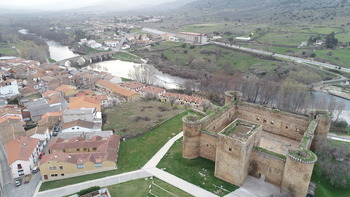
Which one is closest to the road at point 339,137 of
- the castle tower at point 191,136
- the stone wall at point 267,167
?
the stone wall at point 267,167

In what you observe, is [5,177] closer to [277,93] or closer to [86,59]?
[277,93]

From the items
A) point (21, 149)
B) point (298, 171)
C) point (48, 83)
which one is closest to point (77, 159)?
point (21, 149)

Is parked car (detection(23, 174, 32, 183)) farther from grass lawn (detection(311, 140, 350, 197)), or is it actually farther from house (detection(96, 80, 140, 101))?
grass lawn (detection(311, 140, 350, 197))

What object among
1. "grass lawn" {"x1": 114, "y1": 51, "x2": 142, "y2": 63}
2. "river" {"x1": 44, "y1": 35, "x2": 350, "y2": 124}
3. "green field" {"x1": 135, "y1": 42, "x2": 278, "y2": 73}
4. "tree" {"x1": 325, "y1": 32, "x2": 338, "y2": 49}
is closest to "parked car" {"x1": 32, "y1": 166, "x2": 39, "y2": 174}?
"river" {"x1": 44, "y1": 35, "x2": 350, "y2": 124}

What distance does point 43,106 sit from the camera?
1850 inches

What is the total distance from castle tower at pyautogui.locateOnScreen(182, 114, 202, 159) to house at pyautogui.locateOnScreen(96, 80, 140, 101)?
30824 mm

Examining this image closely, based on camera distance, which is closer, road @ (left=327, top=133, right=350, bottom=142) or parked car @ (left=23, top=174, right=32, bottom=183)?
parked car @ (left=23, top=174, right=32, bottom=183)

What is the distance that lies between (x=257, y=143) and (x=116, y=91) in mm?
41964

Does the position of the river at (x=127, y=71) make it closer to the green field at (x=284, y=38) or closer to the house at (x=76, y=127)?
the house at (x=76, y=127)

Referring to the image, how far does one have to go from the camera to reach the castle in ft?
78.6

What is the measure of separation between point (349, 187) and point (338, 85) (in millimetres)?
51615

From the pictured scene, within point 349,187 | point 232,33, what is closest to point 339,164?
point 349,187

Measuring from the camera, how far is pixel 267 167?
1041 inches

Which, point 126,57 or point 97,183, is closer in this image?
point 97,183
